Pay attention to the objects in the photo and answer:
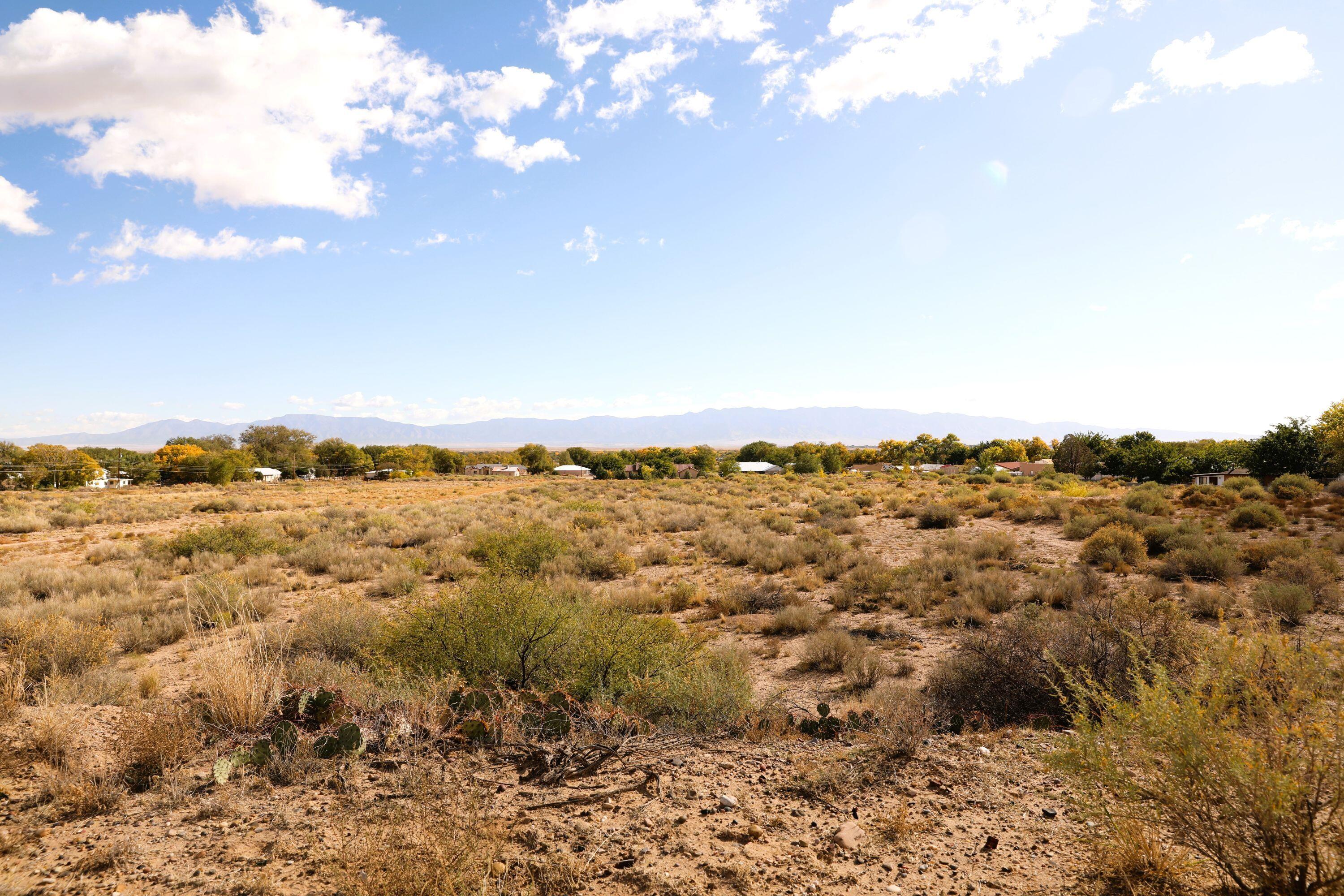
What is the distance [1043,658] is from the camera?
21.2ft

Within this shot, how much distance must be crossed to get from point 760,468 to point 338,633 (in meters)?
79.0

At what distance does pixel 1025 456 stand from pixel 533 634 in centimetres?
10388

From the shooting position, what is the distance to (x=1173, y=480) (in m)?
44.8

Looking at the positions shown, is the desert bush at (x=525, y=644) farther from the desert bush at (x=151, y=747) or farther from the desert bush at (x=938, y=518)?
the desert bush at (x=938, y=518)

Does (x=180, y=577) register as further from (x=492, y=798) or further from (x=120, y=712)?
(x=492, y=798)

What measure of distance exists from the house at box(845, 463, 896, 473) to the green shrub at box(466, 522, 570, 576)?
6144 cm

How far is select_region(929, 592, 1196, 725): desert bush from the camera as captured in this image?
6.08 m

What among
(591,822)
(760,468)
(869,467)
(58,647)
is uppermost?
(591,822)

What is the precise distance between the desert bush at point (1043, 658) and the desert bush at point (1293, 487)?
2130cm

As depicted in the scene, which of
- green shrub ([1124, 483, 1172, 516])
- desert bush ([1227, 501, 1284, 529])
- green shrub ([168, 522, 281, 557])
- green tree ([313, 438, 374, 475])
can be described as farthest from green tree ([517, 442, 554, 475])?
desert bush ([1227, 501, 1284, 529])

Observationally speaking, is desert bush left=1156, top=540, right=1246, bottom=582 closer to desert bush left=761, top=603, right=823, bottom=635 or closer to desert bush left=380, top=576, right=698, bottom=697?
desert bush left=761, top=603, right=823, bottom=635

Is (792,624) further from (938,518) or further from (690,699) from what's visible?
(938,518)

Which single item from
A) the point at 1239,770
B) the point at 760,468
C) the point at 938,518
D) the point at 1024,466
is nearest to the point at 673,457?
the point at 760,468

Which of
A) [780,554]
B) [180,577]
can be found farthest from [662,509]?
[180,577]
